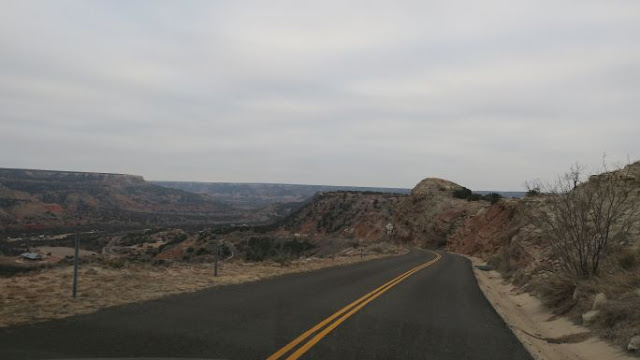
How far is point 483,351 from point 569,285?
5.96 metres

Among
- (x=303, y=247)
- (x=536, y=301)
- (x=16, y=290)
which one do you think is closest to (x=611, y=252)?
(x=536, y=301)

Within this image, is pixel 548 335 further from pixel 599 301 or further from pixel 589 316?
pixel 599 301

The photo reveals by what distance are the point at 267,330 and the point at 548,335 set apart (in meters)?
5.59

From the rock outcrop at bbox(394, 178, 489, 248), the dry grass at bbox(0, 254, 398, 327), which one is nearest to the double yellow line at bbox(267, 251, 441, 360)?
Answer: the dry grass at bbox(0, 254, 398, 327)

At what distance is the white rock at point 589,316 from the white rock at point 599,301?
0.11m

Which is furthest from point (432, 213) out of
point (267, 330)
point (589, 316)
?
point (267, 330)

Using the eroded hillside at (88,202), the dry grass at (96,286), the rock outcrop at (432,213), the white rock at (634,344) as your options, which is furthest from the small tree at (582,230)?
the rock outcrop at (432,213)

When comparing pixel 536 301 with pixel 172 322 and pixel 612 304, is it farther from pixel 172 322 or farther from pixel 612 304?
pixel 172 322

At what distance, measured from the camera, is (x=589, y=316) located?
9766mm

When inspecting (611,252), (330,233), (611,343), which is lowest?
(330,233)

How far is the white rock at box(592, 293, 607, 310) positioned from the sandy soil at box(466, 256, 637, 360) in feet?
1.68

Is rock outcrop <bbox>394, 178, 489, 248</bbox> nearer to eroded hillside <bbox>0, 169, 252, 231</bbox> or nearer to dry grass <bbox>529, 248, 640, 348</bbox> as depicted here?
eroded hillside <bbox>0, 169, 252, 231</bbox>

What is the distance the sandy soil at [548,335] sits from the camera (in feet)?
26.6

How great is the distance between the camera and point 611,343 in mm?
8219
